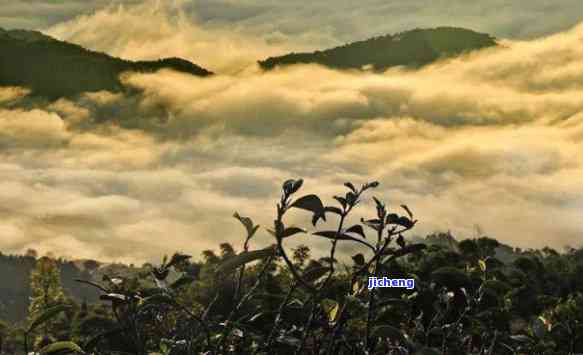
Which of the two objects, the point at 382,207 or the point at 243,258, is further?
the point at 382,207

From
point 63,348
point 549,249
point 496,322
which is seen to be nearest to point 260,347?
point 63,348

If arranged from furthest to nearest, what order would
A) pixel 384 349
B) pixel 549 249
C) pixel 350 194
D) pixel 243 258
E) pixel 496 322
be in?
pixel 549 249
pixel 496 322
pixel 384 349
pixel 350 194
pixel 243 258

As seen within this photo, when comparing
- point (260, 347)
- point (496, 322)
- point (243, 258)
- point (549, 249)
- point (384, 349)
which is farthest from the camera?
point (549, 249)

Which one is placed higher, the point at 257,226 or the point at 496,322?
the point at 257,226

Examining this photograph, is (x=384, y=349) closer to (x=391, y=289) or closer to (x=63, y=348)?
(x=391, y=289)

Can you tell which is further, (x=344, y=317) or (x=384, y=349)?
(x=384, y=349)

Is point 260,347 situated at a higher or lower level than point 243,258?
lower

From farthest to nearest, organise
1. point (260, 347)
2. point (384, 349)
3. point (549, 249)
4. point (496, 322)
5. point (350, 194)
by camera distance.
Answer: point (549, 249) → point (496, 322) → point (384, 349) → point (350, 194) → point (260, 347)

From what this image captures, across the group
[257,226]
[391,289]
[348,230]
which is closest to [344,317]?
[348,230]

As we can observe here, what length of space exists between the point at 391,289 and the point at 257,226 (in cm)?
93

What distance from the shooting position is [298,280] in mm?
2750

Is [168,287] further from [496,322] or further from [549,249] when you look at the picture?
[549,249]

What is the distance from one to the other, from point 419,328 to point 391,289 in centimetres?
27

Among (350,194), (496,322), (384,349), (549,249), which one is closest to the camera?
(350,194)
